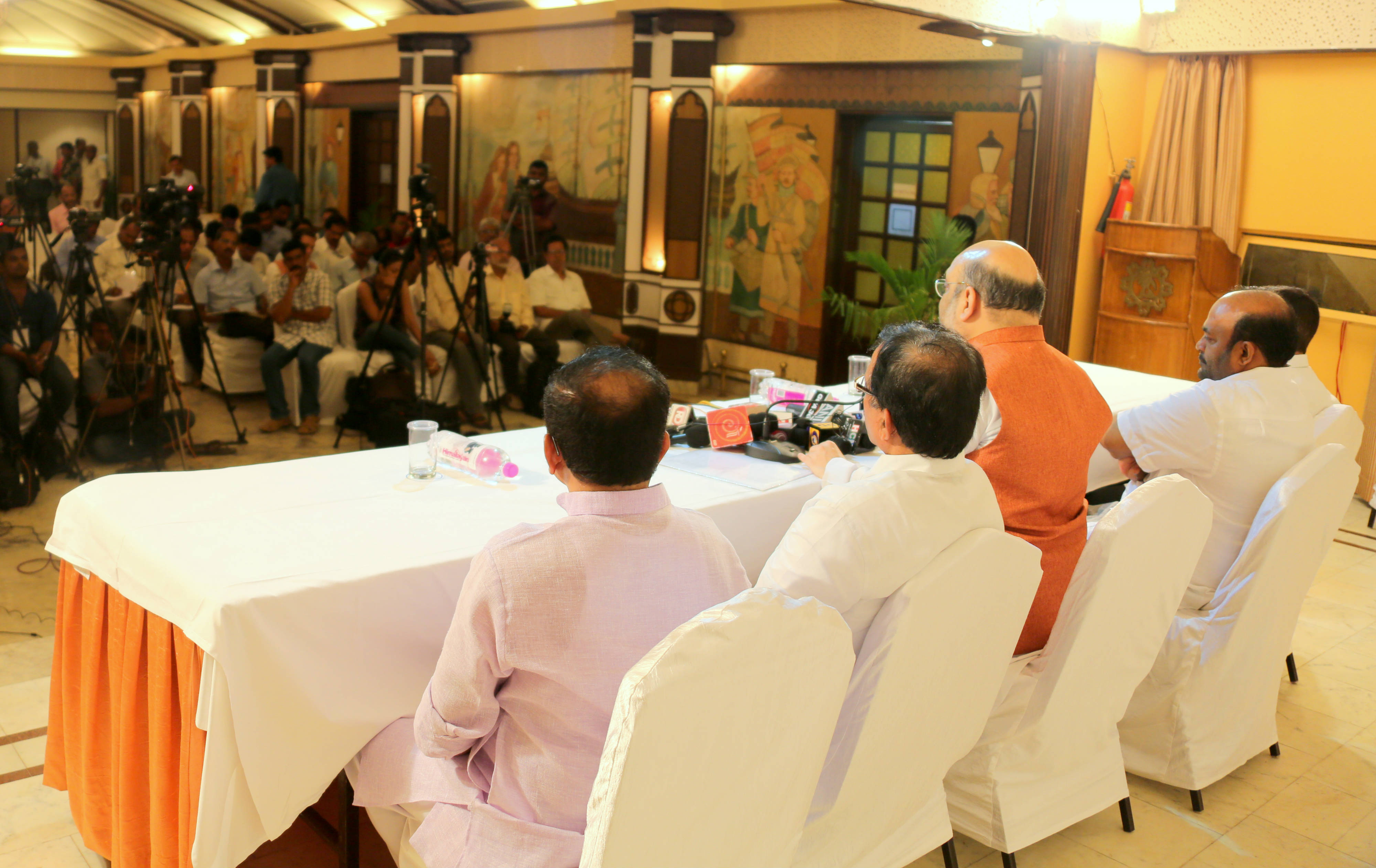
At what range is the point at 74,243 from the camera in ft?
13.5

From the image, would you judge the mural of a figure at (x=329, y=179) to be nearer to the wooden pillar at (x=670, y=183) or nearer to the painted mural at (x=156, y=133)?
the painted mural at (x=156, y=133)

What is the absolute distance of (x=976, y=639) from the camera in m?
1.88

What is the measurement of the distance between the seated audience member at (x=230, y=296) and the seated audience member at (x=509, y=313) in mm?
1484

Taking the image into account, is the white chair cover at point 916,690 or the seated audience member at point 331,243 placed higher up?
the seated audience member at point 331,243

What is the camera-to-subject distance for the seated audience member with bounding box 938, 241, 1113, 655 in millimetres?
2354

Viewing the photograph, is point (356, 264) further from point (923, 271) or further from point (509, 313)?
point (923, 271)

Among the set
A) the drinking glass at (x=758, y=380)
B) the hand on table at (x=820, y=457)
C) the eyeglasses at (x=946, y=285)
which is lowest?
the hand on table at (x=820, y=457)

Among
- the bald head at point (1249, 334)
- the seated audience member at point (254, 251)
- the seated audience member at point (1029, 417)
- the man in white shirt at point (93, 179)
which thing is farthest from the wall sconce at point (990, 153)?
the man in white shirt at point (93, 179)

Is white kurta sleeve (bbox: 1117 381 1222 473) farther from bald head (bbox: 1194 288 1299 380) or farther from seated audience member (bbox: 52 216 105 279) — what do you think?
seated audience member (bbox: 52 216 105 279)

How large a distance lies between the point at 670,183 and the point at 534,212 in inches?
44.8

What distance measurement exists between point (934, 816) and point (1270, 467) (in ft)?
4.32

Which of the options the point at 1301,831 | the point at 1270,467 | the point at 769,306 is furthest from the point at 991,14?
the point at 1301,831

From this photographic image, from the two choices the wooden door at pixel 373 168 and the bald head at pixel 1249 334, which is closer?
the bald head at pixel 1249 334

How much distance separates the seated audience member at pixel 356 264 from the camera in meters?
5.12
